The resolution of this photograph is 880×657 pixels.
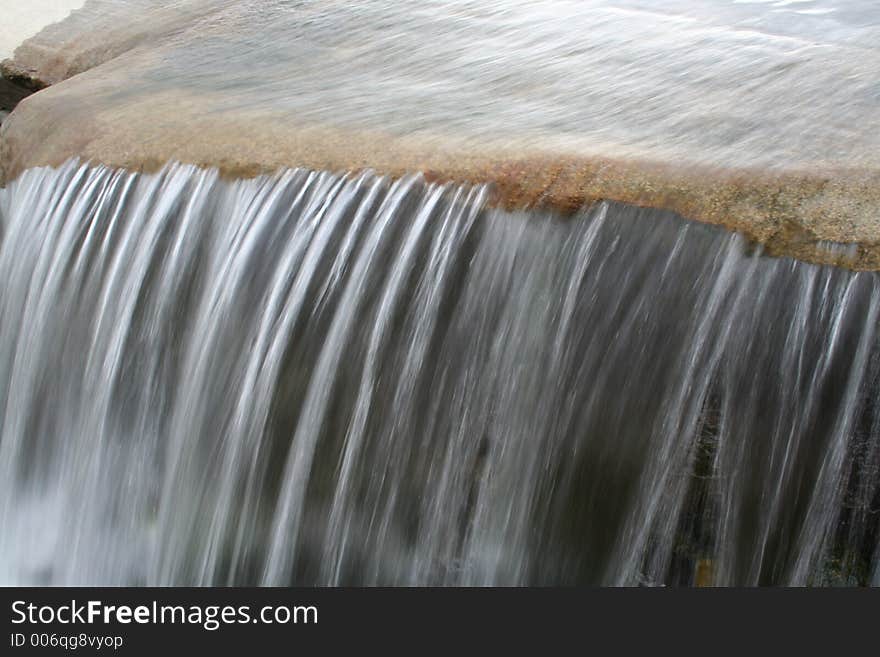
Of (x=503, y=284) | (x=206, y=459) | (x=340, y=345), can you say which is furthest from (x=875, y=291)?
(x=206, y=459)

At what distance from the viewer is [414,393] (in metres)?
3.68

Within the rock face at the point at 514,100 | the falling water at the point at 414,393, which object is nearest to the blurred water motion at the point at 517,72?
the rock face at the point at 514,100

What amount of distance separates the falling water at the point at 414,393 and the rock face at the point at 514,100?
0.11 meters

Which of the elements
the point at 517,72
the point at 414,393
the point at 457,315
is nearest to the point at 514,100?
the point at 517,72

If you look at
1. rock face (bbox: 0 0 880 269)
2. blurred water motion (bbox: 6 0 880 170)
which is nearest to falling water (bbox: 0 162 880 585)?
rock face (bbox: 0 0 880 269)

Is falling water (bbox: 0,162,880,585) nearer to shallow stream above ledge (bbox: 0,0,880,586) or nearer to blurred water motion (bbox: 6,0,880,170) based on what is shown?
shallow stream above ledge (bbox: 0,0,880,586)

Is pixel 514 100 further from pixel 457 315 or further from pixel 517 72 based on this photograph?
pixel 457 315

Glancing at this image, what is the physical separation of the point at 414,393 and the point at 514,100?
137 centimetres

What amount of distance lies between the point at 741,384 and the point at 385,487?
42.2 inches

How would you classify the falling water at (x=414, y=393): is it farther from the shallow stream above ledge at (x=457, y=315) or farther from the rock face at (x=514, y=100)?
the rock face at (x=514, y=100)

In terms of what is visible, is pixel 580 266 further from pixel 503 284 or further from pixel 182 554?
pixel 182 554

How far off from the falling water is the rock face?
11cm

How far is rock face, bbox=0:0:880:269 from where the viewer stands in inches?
139

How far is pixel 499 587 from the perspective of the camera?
3477 millimetres
